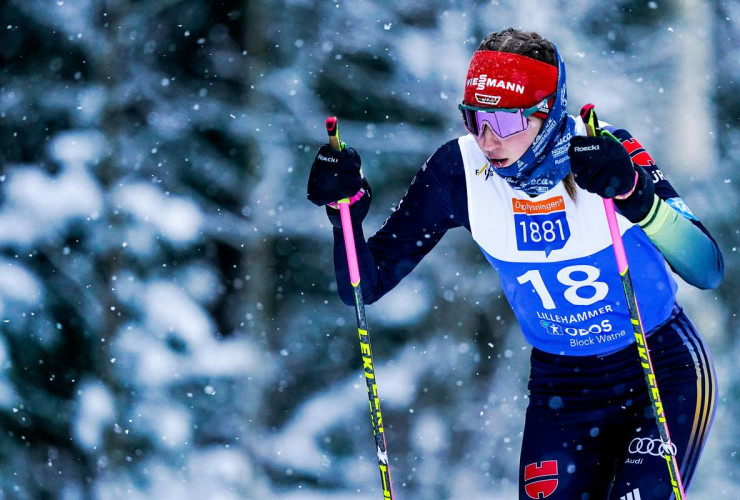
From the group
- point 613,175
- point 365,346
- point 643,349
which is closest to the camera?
point 613,175

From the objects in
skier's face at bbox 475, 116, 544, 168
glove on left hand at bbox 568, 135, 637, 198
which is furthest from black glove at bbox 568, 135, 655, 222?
skier's face at bbox 475, 116, 544, 168

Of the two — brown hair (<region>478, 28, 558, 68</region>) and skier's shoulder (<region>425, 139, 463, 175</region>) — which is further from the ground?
brown hair (<region>478, 28, 558, 68</region>)

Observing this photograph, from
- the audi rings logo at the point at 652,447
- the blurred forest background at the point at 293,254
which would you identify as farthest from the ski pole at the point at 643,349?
the blurred forest background at the point at 293,254

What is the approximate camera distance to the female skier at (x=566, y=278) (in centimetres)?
234

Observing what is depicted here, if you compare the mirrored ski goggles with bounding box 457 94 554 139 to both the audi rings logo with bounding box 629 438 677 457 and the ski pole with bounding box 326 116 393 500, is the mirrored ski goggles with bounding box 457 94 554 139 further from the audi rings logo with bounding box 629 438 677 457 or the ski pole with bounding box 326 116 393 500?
the audi rings logo with bounding box 629 438 677 457

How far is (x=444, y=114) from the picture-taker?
4.96 meters

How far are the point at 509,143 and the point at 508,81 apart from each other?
0.15 m

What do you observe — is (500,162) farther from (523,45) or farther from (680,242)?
(680,242)

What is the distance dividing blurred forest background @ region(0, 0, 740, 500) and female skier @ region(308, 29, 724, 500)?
7.60ft

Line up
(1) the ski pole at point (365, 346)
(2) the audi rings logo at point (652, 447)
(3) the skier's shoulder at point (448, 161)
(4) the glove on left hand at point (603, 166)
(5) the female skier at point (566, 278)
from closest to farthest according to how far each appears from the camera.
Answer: (4) the glove on left hand at point (603, 166)
(2) the audi rings logo at point (652, 447)
(5) the female skier at point (566, 278)
(1) the ski pole at point (365, 346)
(3) the skier's shoulder at point (448, 161)

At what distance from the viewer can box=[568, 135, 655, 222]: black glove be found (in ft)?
6.91

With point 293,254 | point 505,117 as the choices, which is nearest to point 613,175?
point 505,117

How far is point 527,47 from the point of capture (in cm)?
242

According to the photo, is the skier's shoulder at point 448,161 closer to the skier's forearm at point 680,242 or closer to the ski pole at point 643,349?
the ski pole at point 643,349
